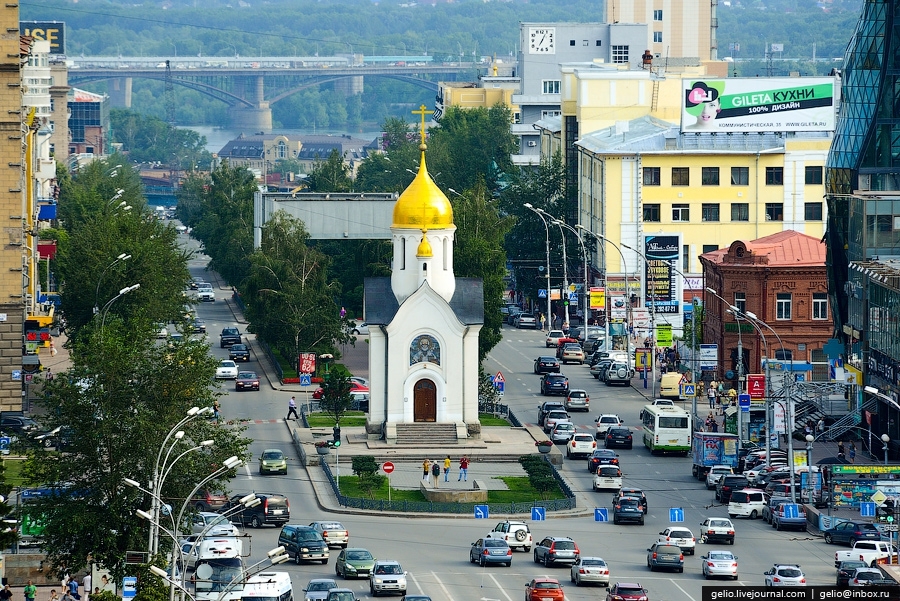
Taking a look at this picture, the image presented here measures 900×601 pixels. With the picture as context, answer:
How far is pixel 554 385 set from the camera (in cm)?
12038

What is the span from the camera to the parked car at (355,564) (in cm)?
7412

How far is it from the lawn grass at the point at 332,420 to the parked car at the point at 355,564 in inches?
1361

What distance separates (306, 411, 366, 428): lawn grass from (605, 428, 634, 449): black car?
1263 centimetres

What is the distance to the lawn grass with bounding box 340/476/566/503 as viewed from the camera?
298 feet

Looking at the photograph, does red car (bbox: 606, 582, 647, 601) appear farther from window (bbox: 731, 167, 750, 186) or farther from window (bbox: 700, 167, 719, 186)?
window (bbox: 731, 167, 750, 186)

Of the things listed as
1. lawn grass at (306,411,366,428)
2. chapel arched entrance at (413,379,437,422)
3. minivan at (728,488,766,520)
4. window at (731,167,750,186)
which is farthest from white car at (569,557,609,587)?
window at (731,167,750,186)

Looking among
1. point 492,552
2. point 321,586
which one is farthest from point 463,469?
point 321,586

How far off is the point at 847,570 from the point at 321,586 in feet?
54.9

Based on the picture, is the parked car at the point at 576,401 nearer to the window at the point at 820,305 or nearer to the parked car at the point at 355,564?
the window at the point at 820,305

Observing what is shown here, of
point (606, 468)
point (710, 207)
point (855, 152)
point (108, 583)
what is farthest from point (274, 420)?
point (710, 207)

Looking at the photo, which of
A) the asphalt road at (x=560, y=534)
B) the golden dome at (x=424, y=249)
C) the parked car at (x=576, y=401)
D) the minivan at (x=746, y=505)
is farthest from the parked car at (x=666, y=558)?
the parked car at (x=576, y=401)

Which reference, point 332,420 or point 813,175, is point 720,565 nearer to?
point 332,420

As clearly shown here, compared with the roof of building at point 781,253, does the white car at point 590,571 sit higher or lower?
lower

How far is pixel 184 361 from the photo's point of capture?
78750 mm
